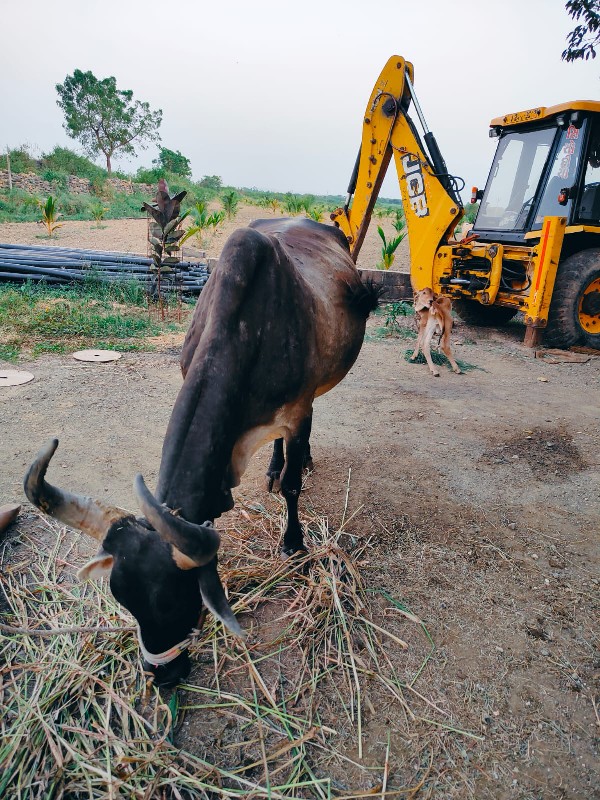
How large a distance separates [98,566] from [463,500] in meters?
2.90

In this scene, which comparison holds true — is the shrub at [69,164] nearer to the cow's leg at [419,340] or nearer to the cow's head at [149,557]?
the cow's leg at [419,340]

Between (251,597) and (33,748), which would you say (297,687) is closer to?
(251,597)

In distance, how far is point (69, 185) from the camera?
89.0 feet

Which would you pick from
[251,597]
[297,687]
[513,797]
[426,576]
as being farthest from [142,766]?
[426,576]

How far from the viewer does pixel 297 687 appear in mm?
2330

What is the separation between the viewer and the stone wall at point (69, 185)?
25.0m

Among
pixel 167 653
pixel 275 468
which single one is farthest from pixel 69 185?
A: pixel 167 653

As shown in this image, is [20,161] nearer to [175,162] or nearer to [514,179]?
[175,162]

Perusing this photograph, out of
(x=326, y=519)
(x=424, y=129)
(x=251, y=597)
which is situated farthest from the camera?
(x=424, y=129)

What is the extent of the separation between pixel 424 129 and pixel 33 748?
6.77 metres

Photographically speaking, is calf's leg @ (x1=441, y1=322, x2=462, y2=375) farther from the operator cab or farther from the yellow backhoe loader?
the operator cab

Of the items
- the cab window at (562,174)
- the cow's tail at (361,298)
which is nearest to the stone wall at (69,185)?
the cab window at (562,174)

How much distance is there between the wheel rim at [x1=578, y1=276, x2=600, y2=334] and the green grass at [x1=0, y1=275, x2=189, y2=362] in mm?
6291

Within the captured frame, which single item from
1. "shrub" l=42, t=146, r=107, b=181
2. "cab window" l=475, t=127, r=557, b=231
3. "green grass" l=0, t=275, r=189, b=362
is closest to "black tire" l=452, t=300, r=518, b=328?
"cab window" l=475, t=127, r=557, b=231
